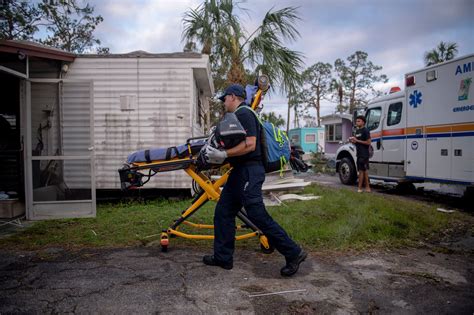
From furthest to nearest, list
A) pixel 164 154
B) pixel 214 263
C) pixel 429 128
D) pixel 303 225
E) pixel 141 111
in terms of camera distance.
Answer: pixel 429 128, pixel 141 111, pixel 303 225, pixel 164 154, pixel 214 263

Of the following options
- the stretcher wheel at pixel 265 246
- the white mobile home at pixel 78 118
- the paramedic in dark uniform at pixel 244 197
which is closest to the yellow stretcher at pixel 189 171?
the stretcher wheel at pixel 265 246

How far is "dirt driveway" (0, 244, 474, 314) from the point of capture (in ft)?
9.35

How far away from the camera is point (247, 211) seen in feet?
11.4

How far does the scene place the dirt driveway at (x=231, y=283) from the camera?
285 cm

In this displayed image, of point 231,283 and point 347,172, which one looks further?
point 347,172

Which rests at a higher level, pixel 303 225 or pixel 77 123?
pixel 77 123

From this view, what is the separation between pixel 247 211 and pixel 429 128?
21.2ft

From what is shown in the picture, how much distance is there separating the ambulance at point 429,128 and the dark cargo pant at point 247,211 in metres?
5.66

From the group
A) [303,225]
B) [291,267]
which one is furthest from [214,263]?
[303,225]

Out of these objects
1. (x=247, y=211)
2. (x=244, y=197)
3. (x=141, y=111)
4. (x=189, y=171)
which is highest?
(x=141, y=111)

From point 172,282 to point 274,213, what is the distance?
10.6ft

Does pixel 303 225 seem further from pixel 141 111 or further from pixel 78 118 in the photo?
pixel 78 118

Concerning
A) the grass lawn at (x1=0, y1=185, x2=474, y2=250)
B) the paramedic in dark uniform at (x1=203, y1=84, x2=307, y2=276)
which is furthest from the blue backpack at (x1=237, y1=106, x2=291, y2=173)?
the grass lawn at (x1=0, y1=185, x2=474, y2=250)

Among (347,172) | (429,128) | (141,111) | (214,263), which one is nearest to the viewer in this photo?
(214,263)
